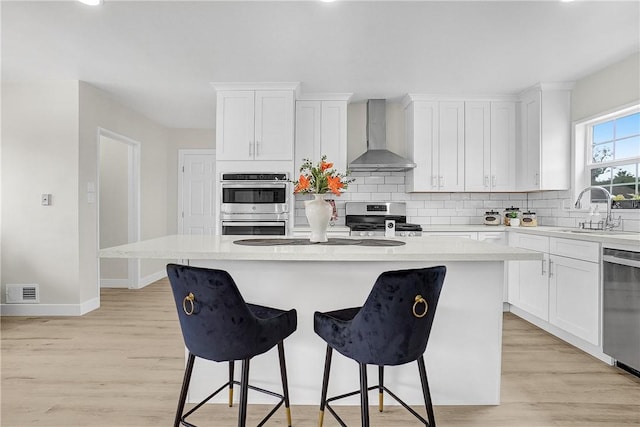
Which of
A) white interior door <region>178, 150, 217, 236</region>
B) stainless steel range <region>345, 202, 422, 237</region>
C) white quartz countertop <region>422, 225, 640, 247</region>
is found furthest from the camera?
white interior door <region>178, 150, 217, 236</region>

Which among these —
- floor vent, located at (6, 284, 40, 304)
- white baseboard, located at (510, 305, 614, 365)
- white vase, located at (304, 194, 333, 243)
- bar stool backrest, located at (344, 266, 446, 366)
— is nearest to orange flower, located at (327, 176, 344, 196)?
white vase, located at (304, 194, 333, 243)

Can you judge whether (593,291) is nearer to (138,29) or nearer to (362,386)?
(362,386)

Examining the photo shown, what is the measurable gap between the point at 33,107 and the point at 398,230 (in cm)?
396

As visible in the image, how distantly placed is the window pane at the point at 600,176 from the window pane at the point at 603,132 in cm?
29

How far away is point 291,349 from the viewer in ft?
7.10

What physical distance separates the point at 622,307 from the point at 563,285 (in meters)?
0.61

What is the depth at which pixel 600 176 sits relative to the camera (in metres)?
3.80

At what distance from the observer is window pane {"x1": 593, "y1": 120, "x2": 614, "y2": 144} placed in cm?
368

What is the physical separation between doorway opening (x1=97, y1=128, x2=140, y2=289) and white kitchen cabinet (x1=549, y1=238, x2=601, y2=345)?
4.95m

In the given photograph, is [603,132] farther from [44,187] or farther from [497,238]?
[44,187]

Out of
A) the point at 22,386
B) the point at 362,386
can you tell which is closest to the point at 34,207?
the point at 22,386

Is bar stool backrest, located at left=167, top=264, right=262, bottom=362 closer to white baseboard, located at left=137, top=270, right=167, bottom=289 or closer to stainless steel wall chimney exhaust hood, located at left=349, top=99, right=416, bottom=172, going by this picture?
stainless steel wall chimney exhaust hood, located at left=349, top=99, right=416, bottom=172

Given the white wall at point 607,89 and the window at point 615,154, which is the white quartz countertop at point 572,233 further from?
the white wall at point 607,89

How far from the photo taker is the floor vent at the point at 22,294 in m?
4.02
